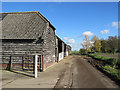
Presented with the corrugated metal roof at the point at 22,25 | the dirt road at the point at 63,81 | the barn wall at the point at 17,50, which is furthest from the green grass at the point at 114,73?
the corrugated metal roof at the point at 22,25

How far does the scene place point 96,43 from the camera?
5709 centimetres

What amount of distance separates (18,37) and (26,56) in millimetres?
2292

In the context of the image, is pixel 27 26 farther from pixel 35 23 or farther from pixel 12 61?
pixel 12 61

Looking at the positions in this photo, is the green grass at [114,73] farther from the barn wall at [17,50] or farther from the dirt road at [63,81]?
the barn wall at [17,50]

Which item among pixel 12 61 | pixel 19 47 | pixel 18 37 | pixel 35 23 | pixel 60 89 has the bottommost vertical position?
pixel 60 89

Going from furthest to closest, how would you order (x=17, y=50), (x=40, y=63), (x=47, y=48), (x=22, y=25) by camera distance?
1. (x=47, y=48)
2. (x=22, y=25)
3. (x=17, y=50)
4. (x=40, y=63)

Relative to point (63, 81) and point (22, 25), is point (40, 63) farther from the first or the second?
point (22, 25)

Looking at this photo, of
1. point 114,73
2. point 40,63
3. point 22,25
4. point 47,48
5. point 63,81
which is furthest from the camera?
point 47,48

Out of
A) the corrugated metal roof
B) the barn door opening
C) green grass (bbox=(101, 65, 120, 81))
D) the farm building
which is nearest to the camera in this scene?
green grass (bbox=(101, 65, 120, 81))

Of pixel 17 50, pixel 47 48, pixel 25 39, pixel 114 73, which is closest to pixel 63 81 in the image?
pixel 114 73

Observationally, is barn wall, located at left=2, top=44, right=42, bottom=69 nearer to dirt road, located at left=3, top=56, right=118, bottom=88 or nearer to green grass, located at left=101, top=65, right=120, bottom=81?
dirt road, located at left=3, top=56, right=118, bottom=88

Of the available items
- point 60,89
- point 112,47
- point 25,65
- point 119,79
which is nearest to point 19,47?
point 25,65

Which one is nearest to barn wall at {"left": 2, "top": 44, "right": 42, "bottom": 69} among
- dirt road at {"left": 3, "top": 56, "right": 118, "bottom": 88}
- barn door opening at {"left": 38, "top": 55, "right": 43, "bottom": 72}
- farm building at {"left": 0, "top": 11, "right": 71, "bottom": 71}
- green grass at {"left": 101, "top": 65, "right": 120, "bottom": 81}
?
farm building at {"left": 0, "top": 11, "right": 71, "bottom": 71}

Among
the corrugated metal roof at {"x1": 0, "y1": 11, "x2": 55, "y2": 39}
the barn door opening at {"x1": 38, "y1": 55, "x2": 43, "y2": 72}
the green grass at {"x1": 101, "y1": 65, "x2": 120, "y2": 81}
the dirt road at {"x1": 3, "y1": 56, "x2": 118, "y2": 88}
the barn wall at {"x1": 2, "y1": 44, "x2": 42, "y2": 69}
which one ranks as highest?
the corrugated metal roof at {"x1": 0, "y1": 11, "x2": 55, "y2": 39}
